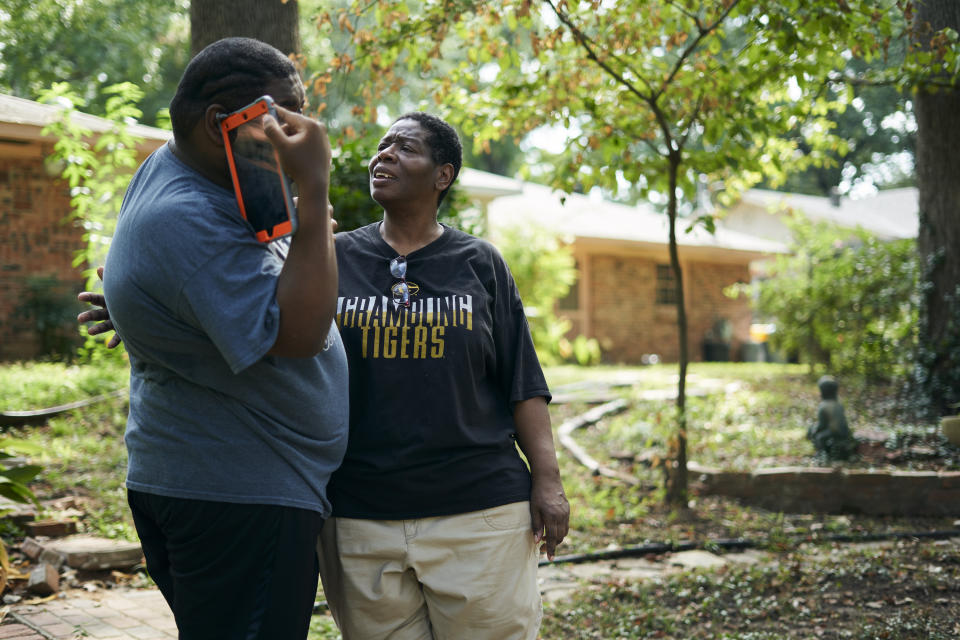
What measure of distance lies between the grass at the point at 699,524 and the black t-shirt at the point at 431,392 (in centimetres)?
207

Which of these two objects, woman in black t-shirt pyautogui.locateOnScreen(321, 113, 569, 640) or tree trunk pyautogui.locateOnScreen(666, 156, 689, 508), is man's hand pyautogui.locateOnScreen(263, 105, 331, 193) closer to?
woman in black t-shirt pyautogui.locateOnScreen(321, 113, 569, 640)

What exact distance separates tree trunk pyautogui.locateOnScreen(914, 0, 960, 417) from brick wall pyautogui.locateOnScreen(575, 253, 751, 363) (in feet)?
37.6

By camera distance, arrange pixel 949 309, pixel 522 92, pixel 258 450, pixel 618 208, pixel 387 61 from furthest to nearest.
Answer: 1. pixel 618 208
2. pixel 949 309
3. pixel 522 92
4. pixel 387 61
5. pixel 258 450

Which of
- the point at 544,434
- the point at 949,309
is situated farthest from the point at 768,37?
the point at 949,309

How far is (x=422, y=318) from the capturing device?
2.29 meters

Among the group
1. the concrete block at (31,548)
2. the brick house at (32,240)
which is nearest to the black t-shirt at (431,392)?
the concrete block at (31,548)

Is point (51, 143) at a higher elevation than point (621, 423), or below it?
higher

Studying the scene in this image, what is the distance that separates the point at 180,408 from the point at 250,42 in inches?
30.2

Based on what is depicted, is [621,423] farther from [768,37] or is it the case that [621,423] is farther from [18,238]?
[18,238]

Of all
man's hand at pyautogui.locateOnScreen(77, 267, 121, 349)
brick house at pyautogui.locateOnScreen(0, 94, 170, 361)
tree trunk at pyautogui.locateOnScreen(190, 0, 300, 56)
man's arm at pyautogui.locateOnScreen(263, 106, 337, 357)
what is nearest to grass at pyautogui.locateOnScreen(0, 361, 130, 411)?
brick house at pyautogui.locateOnScreen(0, 94, 170, 361)

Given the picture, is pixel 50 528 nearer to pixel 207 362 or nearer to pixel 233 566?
pixel 233 566

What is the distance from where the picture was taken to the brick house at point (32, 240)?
11.3m

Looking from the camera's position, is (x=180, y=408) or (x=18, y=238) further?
(x=18, y=238)

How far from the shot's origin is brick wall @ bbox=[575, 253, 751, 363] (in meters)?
20.6
